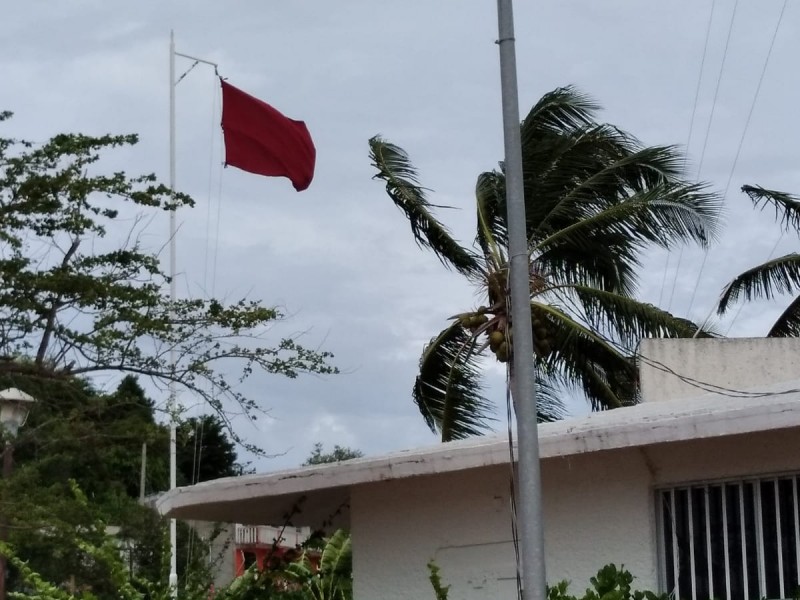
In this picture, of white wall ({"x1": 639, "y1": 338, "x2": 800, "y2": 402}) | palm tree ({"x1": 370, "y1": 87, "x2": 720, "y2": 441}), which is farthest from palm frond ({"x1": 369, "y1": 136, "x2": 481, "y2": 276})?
white wall ({"x1": 639, "y1": 338, "x2": 800, "y2": 402})

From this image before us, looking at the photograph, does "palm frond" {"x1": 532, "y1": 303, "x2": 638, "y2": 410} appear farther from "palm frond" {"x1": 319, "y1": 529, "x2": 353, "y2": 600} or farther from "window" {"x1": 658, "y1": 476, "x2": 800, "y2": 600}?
"window" {"x1": 658, "y1": 476, "x2": 800, "y2": 600}

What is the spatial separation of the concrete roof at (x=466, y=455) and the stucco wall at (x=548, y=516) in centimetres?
26

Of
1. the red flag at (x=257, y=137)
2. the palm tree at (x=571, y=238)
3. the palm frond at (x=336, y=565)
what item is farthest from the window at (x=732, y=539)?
the palm tree at (x=571, y=238)

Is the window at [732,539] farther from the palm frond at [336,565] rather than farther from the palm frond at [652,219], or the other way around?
the palm frond at [652,219]

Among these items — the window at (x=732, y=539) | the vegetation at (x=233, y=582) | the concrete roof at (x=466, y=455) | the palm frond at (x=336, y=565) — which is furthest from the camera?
the palm frond at (x=336, y=565)

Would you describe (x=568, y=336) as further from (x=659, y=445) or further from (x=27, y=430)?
(x=659, y=445)

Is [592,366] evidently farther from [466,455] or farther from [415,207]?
[466,455]

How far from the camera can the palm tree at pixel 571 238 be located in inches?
723

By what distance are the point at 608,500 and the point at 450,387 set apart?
10.5 metres

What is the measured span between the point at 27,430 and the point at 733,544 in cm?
965

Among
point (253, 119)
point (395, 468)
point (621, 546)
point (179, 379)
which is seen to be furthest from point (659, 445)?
point (179, 379)

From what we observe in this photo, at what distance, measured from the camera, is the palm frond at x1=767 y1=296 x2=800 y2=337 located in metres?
20.9

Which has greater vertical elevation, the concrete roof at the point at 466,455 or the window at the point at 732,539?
the concrete roof at the point at 466,455

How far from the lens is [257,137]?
34.3ft
